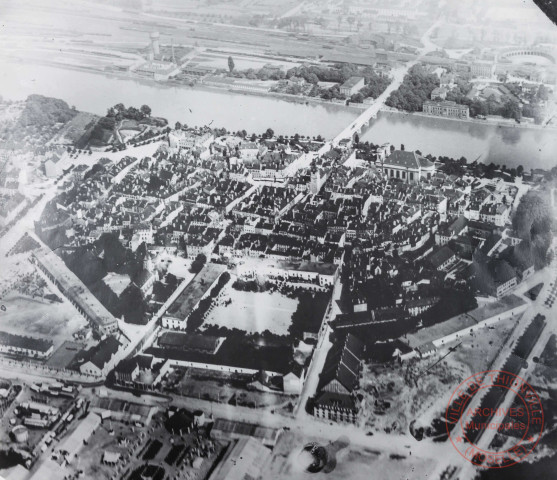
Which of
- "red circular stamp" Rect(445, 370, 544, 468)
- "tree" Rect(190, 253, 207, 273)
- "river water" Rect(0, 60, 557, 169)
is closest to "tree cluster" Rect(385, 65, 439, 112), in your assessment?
"river water" Rect(0, 60, 557, 169)

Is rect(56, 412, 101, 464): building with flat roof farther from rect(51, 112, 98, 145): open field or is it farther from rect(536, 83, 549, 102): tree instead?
rect(536, 83, 549, 102): tree

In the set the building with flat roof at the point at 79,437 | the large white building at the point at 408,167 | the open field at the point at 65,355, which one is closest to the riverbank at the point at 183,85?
the large white building at the point at 408,167

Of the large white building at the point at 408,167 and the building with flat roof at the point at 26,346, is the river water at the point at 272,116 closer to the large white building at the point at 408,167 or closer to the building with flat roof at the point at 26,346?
the large white building at the point at 408,167

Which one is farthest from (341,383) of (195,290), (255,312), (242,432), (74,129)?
(74,129)

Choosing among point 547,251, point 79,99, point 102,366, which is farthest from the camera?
point 79,99

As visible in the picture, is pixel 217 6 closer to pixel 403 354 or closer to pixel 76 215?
pixel 76 215

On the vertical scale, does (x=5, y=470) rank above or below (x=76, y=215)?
below

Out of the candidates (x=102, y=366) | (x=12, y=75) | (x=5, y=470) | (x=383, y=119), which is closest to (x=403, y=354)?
(x=102, y=366)

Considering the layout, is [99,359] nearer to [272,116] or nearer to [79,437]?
[79,437]
